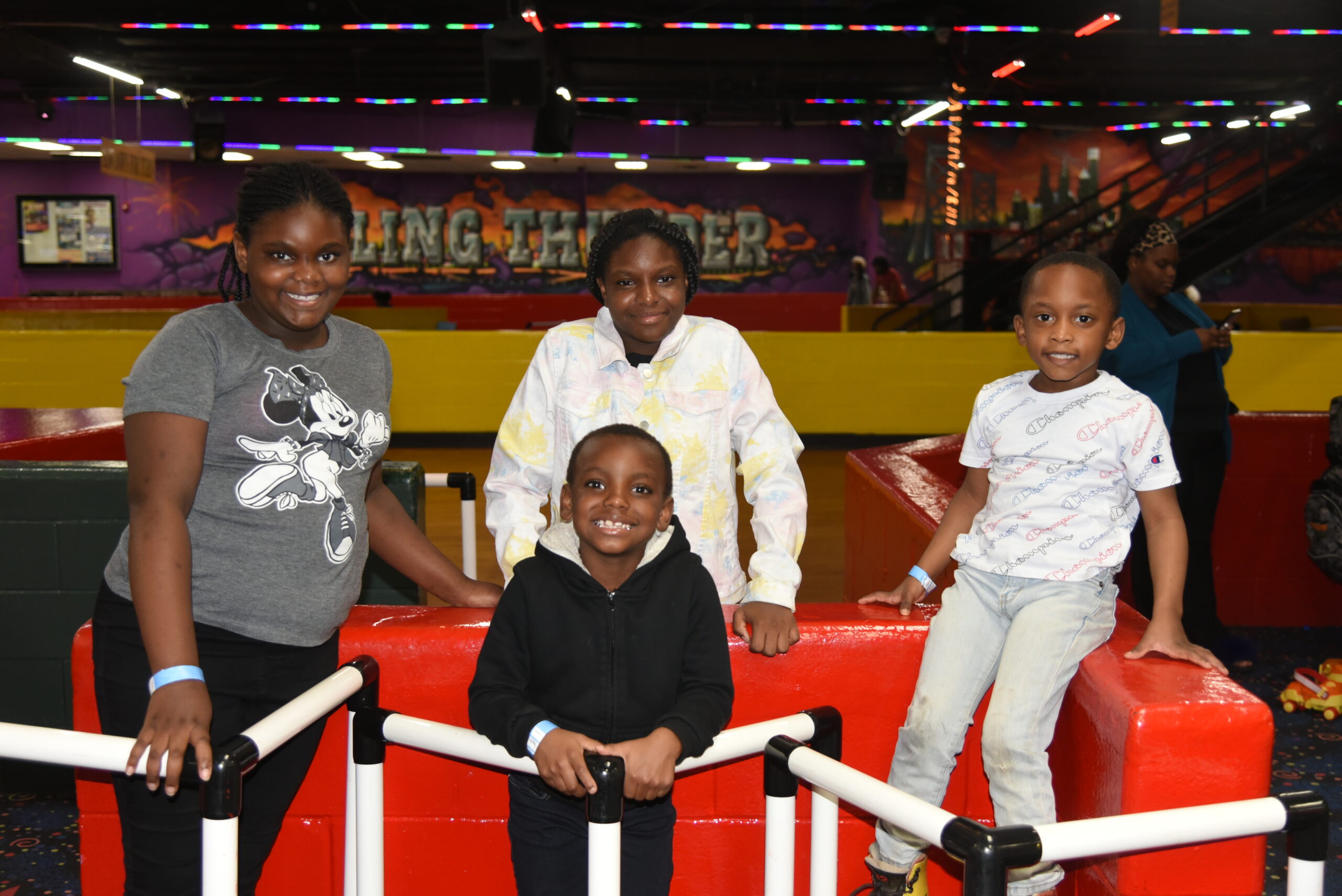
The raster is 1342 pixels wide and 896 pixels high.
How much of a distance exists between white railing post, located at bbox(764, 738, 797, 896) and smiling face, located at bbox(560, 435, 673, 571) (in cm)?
34

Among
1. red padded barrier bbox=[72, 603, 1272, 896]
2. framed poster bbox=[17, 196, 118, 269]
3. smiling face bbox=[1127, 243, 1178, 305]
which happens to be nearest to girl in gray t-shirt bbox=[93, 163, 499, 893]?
red padded barrier bbox=[72, 603, 1272, 896]

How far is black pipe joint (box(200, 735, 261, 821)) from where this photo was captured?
1177mm

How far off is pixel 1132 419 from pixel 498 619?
3.38ft

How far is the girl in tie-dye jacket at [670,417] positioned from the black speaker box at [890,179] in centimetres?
1439

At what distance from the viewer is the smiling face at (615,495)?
4.84 ft

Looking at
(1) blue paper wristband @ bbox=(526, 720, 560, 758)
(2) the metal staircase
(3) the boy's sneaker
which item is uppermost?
(2) the metal staircase

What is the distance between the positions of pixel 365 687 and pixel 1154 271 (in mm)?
2678

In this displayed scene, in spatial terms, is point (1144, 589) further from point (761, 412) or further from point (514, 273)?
point (514, 273)

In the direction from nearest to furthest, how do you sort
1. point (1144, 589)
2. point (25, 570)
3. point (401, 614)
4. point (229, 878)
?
point (229, 878)
point (401, 614)
point (25, 570)
point (1144, 589)

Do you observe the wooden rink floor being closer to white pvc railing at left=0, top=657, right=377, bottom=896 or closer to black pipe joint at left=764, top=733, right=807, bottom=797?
black pipe joint at left=764, top=733, right=807, bottom=797

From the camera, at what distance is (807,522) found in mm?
5164

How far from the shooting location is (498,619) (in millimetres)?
1483

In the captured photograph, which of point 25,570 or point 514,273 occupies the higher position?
point 514,273

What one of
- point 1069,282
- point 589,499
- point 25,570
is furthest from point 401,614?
point 25,570
